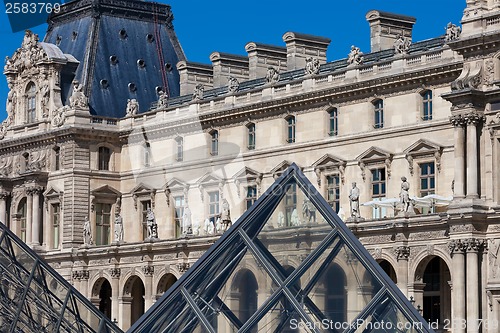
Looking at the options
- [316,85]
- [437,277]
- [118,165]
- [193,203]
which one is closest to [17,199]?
[118,165]

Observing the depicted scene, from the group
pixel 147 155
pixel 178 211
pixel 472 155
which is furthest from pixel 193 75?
pixel 472 155

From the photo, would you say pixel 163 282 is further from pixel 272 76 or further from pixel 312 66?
pixel 312 66

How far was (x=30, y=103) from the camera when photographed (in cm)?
9500

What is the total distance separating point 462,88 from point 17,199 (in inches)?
1429

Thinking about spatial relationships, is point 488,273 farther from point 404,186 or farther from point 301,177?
point 301,177

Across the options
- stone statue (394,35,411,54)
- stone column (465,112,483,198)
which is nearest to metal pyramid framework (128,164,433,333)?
stone column (465,112,483,198)

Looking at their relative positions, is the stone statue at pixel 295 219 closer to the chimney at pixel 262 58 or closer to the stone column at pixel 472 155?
the stone column at pixel 472 155

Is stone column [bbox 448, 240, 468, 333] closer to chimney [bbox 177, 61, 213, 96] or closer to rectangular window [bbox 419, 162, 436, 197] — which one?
rectangular window [bbox 419, 162, 436, 197]

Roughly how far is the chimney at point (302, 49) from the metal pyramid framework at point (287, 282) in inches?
1877

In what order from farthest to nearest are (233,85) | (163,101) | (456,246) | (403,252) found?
(163,101), (233,85), (403,252), (456,246)

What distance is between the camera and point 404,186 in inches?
2687

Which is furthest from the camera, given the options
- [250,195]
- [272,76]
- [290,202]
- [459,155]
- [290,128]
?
[250,195]

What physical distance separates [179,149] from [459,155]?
25.4 metres

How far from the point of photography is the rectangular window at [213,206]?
8400cm
